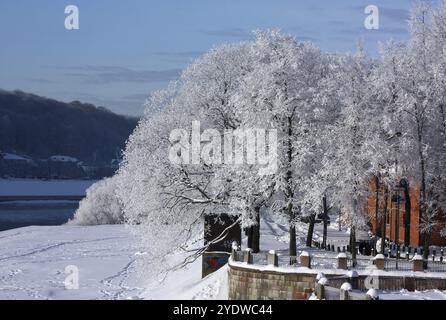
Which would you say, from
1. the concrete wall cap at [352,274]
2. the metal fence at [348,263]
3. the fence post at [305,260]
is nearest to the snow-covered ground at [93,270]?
the concrete wall cap at [352,274]

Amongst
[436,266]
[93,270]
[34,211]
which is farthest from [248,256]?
[34,211]

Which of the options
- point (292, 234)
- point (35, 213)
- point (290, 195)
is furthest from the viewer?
point (35, 213)

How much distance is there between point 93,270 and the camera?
197 ft

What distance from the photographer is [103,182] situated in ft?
411

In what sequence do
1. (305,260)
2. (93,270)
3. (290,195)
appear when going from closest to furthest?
(305,260) < (290,195) < (93,270)

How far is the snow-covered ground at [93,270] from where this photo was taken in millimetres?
42044

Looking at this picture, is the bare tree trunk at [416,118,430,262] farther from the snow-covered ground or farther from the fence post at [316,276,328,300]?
the fence post at [316,276,328,300]

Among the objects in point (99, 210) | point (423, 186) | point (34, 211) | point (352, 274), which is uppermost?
point (423, 186)

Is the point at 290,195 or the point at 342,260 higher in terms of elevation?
the point at 290,195

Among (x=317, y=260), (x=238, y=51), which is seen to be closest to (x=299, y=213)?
(x=317, y=260)

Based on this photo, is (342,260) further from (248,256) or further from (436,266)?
(436,266)

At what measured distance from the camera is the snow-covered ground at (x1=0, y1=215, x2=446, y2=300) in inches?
1655

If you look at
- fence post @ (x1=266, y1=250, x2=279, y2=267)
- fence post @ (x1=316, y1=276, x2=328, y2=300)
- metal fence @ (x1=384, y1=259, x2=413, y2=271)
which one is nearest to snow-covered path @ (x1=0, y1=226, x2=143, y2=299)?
fence post @ (x1=266, y1=250, x2=279, y2=267)
